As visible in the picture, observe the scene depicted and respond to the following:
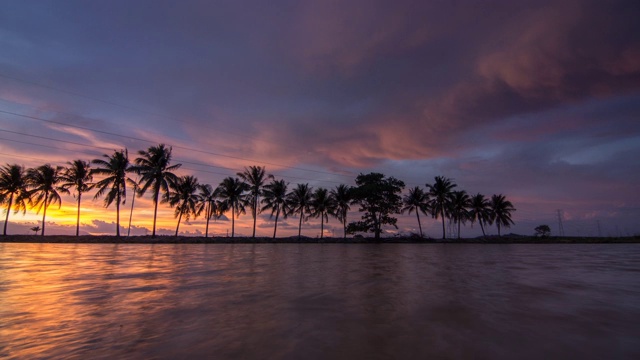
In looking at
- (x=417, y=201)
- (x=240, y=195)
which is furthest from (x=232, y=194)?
(x=417, y=201)

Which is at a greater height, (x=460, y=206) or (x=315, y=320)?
(x=460, y=206)

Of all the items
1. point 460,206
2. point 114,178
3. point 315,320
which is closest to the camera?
point 315,320

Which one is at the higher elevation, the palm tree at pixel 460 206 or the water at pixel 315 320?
the palm tree at pixel 460 206

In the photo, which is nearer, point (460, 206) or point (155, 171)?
point (155, 171)

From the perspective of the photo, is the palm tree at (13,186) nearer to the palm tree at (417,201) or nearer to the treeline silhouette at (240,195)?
the treeline silhouette at (240,195)

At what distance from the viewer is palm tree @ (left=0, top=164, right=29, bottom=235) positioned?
1609 inches

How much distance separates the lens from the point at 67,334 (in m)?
3.70

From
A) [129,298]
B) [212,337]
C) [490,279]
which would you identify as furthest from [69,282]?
[490,279]

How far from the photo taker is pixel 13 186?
4131 centimetres

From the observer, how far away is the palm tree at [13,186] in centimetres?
4088

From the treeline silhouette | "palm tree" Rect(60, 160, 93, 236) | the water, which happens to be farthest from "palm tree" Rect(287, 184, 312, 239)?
the water

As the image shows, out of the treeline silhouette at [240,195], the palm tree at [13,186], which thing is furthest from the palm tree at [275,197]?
the palm tree at [13,186]

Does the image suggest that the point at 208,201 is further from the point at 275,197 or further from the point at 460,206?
the point at 460,206

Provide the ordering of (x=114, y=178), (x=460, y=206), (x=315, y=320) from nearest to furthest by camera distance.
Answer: (x=315, y=320) → (x=114, y=178) → (x=460, y=206)
